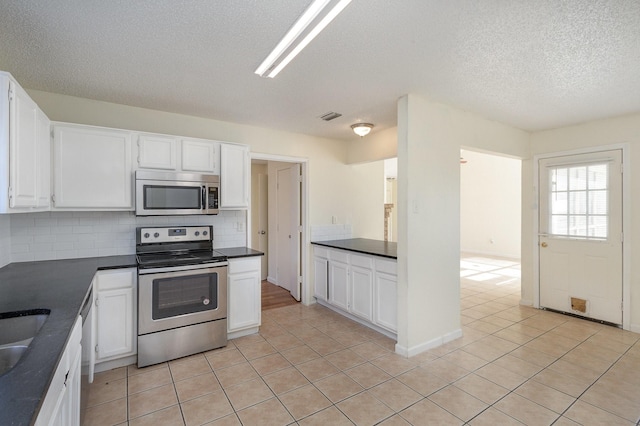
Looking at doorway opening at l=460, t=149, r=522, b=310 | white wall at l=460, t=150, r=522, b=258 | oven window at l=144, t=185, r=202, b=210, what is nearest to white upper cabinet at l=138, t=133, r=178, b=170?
oven window at l=144, t=185, r=202, b=210

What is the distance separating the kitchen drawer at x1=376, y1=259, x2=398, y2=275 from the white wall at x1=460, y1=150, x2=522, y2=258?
6.10 metres

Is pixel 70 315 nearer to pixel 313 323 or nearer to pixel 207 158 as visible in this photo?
pixel 207 158

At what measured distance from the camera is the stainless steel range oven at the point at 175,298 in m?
2.73

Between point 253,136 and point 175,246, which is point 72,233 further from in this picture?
point 253,136

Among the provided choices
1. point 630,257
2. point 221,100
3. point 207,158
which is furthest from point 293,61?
point 630,257

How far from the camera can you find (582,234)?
12.8ft

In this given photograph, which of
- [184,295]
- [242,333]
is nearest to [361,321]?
[242,333]

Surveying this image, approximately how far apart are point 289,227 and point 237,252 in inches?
60.4

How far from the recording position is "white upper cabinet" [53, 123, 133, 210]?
8.80 feet

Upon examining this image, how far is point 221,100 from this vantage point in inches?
121

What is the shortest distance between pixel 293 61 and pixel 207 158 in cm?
160

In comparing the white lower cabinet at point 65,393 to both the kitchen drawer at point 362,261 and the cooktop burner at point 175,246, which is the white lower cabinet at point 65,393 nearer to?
the cooktop burner at point 175,246

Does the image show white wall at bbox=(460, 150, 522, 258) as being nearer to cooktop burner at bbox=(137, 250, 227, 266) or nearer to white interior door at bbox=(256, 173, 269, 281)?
white interior door at bbox=(256, 173, 269, 281)

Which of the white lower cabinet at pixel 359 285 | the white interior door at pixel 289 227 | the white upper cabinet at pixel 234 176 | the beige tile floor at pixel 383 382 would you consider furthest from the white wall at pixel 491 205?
the white upper cabinet at pixel 234 176
